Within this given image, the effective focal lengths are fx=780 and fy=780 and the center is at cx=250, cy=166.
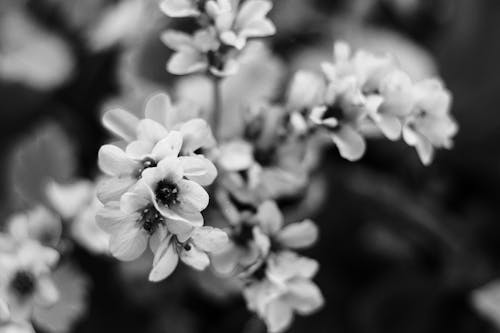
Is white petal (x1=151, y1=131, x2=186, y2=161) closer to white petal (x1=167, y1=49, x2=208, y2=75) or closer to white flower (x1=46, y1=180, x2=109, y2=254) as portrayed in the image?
white petal (x1=167, y1=49, x2=208, y2=75)

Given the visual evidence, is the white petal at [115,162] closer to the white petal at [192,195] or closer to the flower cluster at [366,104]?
the white petal at [192,195]

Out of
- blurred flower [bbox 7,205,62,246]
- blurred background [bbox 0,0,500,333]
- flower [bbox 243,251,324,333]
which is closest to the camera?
flower [bbox 243,251,324,333]

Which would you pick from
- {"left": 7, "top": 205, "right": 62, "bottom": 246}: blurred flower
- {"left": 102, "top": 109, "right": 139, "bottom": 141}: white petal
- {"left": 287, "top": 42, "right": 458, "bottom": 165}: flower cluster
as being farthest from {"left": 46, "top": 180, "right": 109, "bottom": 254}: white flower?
{"left": 287, "top": 42, "right": 458, "bottom": 165}: flower cluster

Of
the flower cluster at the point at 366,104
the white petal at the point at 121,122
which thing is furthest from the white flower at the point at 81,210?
the flower cluster at the point at 366,104

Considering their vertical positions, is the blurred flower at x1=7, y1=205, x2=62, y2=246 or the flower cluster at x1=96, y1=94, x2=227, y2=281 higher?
the flower cluster at x1=96, y1=94, x2=227, y2=281

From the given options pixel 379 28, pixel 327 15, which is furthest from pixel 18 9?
pixel 379 28

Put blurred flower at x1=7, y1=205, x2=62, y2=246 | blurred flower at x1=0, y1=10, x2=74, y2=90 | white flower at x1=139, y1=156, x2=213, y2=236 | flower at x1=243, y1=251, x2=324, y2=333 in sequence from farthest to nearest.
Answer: blurred flower at x1=0, y1=10, x2=74, y2=90 < blurred flower at x1=7, y1=205, x2=62, y2=246 < flower at x1=243, y1=251, x2=324, y2=333 < white flower at x1=139, y1=156, x2=213, y2=236

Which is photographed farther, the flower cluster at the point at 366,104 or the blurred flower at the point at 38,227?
the blurred flower at the point at 38,227

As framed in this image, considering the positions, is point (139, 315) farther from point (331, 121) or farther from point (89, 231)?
point (331, 121)
